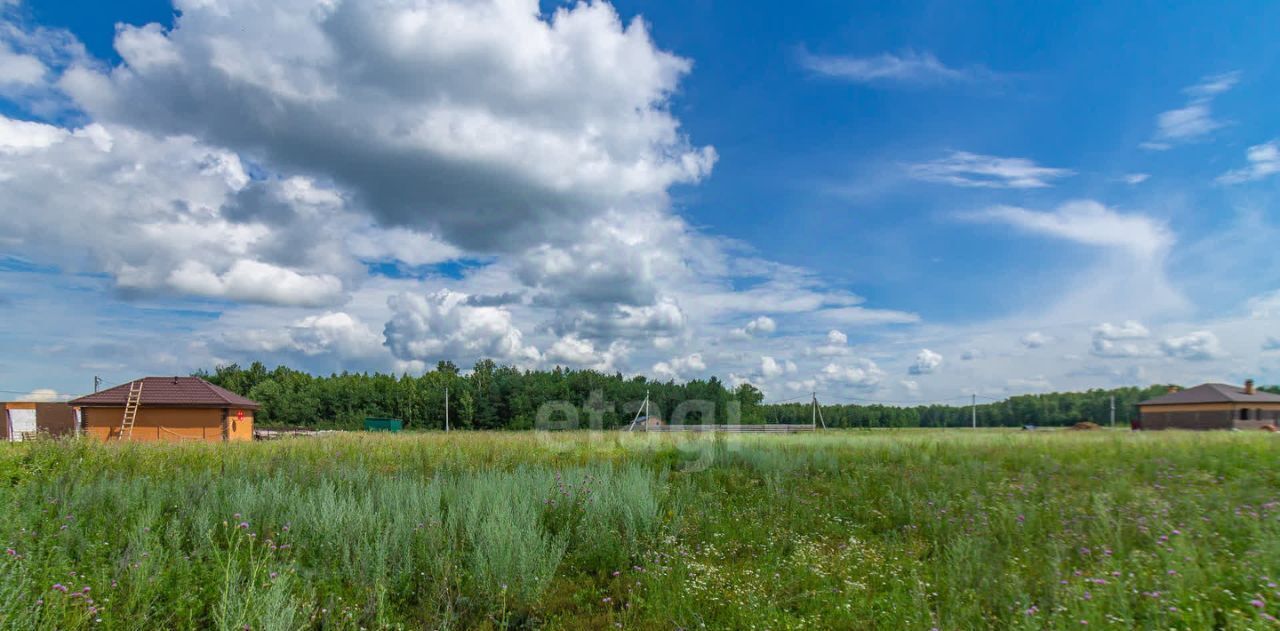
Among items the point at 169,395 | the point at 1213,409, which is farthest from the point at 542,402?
the point at 1213,409

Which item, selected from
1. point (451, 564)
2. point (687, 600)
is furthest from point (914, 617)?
point (451, 564)

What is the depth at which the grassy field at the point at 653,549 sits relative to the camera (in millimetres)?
5453

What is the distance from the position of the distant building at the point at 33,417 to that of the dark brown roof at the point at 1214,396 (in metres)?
71.2

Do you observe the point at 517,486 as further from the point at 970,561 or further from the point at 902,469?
the point at 902,469

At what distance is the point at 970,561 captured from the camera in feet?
21.8

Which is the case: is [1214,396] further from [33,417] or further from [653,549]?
[33,417]

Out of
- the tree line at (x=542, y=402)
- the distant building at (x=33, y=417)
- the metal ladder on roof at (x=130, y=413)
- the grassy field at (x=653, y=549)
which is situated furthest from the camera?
the tree line at (x=542, y=402)

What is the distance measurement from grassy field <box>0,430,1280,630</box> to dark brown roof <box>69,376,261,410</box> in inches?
930

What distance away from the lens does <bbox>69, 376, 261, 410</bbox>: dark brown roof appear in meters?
31.3

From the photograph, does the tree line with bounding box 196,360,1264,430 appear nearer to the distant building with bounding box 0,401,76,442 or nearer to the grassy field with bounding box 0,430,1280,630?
the distant building with bounding box 0,401,76,442

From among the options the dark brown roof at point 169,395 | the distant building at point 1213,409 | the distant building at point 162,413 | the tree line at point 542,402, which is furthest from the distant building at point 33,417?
the distant building at point 1213,409

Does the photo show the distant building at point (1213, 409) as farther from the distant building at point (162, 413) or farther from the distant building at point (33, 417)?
the distant building at point (33, 417)

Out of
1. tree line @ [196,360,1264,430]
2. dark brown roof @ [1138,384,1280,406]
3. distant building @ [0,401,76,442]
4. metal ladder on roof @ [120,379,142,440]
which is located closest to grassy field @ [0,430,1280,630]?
metal ladder on roof @ [120,379,142,440]

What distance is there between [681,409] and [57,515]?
63608mm
